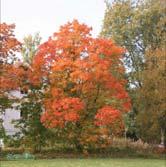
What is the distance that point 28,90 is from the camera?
31.4 m

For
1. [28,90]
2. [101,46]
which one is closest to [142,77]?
[101,46]

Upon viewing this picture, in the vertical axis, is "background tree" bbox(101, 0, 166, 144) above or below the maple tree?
above

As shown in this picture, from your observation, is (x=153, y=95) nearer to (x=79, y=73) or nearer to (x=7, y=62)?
(x=79, y=73)

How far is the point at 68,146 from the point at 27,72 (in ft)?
18.3

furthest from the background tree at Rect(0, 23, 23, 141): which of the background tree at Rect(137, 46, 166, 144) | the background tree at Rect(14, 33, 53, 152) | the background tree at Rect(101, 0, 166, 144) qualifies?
the background tree at Rect(101, 0, 166, 144)

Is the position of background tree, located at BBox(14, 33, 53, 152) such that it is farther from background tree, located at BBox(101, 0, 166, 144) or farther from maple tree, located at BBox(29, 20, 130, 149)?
background tree, located at BBox(101, 0, 166, 144)

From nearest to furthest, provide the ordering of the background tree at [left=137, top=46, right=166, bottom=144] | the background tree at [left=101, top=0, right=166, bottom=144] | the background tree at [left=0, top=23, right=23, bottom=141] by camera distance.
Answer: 1. the background tree at [left=0, top=23, right=23, bottom=141]
2. the background tree at [left=137, top=46, right=166, bottom=144]
3. the background tree at [left=101, top=0, right=166, bottom=144]

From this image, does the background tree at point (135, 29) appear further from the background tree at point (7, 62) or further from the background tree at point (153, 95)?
the background tree at point (7, 62)

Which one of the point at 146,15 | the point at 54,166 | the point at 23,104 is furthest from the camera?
the point at 146,15

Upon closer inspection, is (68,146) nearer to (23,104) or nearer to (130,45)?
(23,104)

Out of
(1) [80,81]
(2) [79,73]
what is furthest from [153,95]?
(2) [79,73]

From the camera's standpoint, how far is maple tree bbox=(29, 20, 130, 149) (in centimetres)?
2914

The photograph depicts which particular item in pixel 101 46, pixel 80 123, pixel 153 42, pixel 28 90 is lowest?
pixel 80 123

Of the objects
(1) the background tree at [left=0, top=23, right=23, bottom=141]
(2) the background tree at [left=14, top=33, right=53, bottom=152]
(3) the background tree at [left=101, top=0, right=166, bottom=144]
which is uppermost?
(3) the background tree at [left=101, top=0, right=166, bottom=144]
